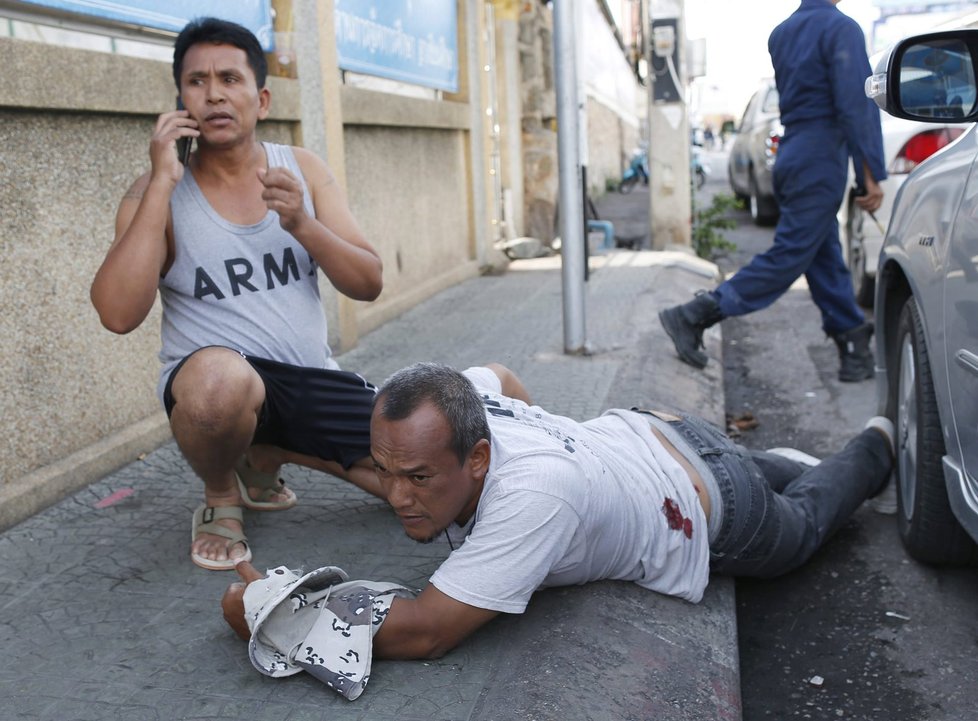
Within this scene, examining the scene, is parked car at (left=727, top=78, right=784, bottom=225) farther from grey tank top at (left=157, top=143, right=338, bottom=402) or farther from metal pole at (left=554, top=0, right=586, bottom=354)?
grey tank top at (left=157, top=143, right=338, bottom=402)

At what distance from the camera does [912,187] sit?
3230 mm

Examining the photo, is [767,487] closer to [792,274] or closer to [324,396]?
[324,396]

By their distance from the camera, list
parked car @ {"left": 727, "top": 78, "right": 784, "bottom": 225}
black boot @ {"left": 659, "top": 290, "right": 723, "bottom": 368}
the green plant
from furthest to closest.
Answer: parked car @ {"left": 727, "top": 78, "right": 784, "bottom": 225} → the green plant → black boot @ {"left": 659, "top": 290, "right": 723, "bottom": 368}

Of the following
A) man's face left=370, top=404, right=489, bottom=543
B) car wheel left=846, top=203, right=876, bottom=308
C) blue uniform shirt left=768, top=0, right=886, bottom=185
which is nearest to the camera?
man's face left=370, top=404, right=489, bottom=543

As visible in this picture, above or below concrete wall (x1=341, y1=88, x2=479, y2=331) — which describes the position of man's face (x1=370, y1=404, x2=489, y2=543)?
below

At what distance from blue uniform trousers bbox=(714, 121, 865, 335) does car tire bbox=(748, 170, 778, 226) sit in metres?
7.16

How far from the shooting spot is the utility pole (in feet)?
31.3

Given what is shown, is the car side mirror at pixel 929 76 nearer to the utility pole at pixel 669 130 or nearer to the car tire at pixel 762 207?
the utility pole at pixel 669 130

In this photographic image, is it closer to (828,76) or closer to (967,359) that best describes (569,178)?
(828,76)

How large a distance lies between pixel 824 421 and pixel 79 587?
11.4 ft

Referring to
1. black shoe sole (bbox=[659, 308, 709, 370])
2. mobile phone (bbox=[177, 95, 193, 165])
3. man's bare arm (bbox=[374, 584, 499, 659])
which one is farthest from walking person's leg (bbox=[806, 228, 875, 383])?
man's bare arm (bbox=[374, 584, 499, 659])

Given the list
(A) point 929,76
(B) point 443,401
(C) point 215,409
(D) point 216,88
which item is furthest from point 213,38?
(A) point 929,76

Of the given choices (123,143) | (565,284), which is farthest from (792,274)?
(123,143)

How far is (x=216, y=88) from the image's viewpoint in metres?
2.90
